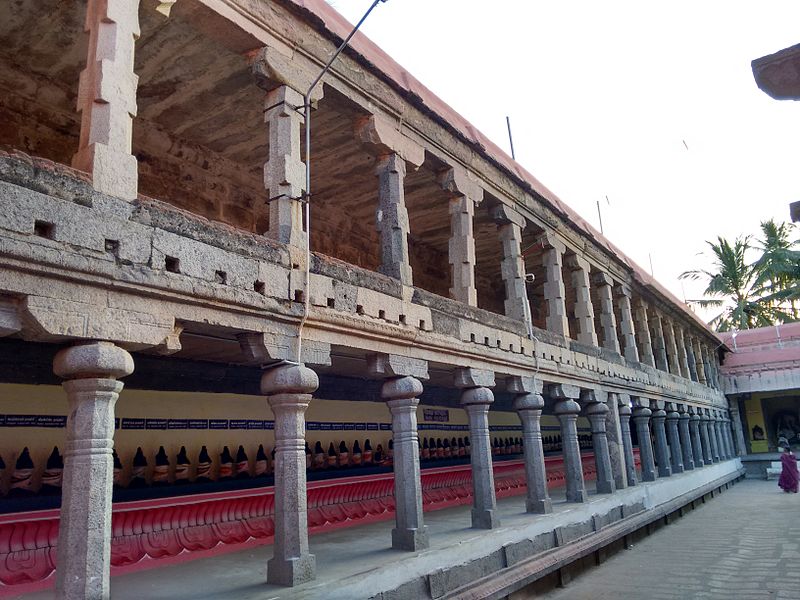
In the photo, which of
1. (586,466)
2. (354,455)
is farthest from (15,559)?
(586,466)

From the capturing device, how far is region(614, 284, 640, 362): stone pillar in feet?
44.8

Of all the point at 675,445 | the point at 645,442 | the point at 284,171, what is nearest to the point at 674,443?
the point at 675,445

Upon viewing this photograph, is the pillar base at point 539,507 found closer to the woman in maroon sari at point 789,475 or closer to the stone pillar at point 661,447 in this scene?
the stone pillar at point 661,447

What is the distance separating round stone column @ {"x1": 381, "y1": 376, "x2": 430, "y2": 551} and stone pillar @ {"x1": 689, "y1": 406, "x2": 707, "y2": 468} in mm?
14199

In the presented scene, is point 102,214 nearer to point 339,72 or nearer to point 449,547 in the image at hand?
point 339,72

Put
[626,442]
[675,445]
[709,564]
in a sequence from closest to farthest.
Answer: [709,564]
[626,442]
[675,445]

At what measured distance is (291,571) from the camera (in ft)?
15.5

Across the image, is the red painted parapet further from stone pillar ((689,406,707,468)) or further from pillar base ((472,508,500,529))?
stone pillar ((689,406,707,468))

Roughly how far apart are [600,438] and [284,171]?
8.05 meters

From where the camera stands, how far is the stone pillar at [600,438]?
10.9 meters

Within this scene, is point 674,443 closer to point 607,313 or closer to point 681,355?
point 681,355

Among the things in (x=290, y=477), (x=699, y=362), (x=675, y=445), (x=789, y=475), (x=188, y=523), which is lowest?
(x=789, y=475)

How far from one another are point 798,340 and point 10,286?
26.7m

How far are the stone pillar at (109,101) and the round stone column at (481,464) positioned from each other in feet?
15.7
